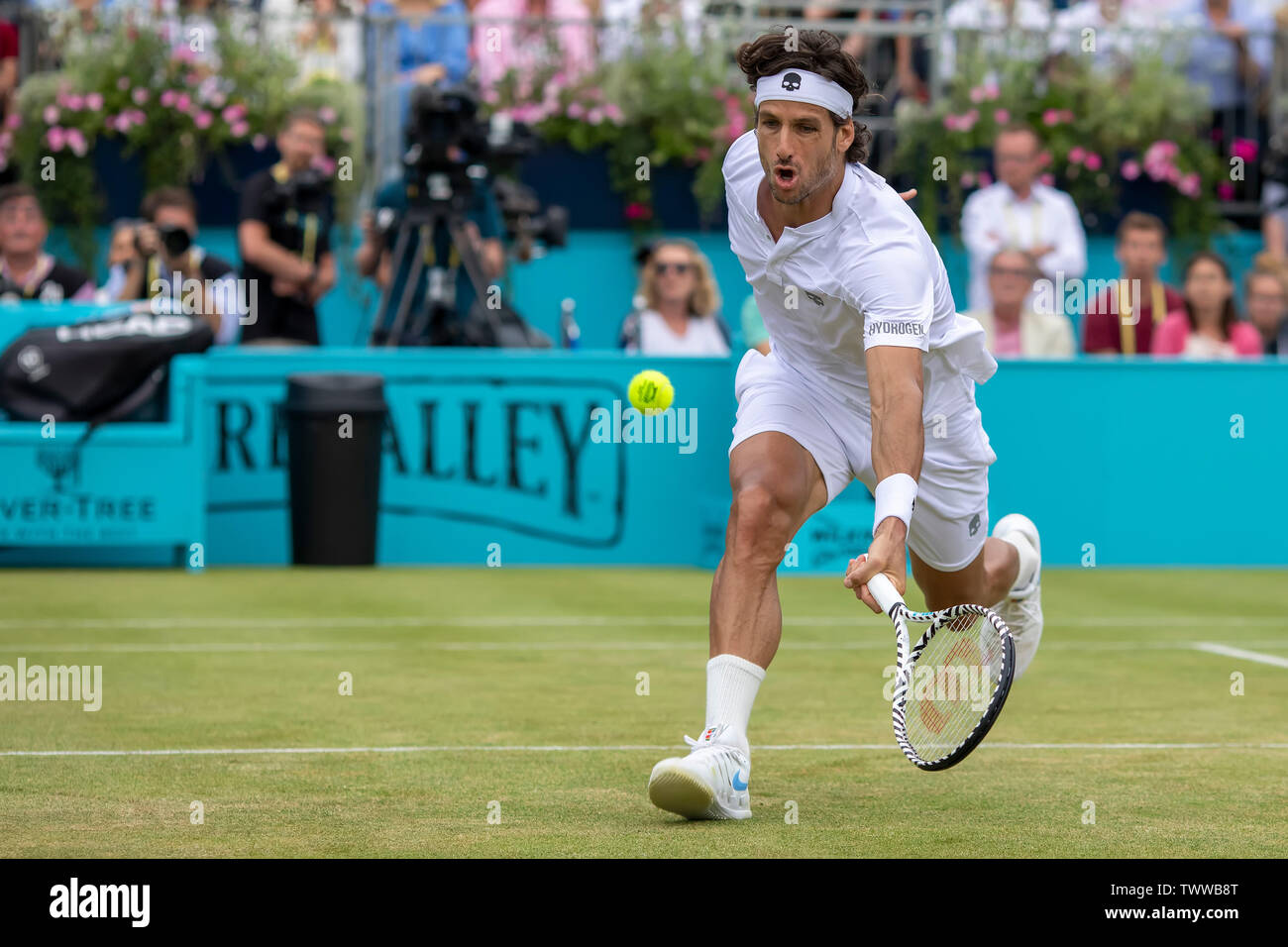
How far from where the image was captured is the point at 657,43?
1491cm

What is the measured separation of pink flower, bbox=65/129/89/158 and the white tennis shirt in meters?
9.90

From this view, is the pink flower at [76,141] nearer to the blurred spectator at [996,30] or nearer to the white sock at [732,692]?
the blurred spectator at [996,30]

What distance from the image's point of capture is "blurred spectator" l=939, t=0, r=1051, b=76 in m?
15.3

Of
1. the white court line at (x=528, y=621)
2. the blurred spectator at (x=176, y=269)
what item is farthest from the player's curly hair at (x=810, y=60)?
the blurred spectator at (x=176, y=269)

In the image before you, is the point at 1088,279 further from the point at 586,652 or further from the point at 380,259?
the point at 586,652

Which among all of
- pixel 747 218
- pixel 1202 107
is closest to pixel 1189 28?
pixel 1202 107

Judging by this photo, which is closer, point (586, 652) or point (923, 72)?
point (586, 652)

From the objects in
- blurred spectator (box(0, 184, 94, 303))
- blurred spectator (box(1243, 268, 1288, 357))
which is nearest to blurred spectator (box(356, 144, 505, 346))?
blurred spectator (box(0, 184, 94, 303))

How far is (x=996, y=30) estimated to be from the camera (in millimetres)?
15414

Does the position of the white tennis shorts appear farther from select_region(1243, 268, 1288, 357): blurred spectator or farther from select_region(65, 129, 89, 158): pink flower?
select_region(65, 129, 89, 158): pink flower

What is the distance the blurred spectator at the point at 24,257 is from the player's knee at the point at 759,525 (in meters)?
8.38

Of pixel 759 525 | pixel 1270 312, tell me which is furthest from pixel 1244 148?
pixel 759 525

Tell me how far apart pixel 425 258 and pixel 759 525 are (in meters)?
8.03
